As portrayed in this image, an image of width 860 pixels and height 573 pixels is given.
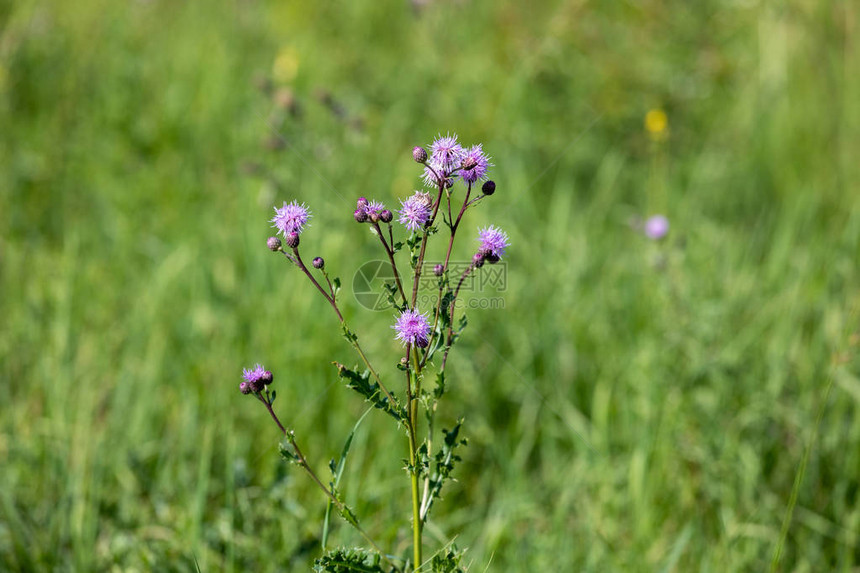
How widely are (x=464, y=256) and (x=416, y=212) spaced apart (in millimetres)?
1748

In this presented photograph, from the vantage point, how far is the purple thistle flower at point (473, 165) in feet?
3.80

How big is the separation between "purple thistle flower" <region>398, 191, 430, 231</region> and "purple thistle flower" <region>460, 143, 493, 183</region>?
0.09 metres

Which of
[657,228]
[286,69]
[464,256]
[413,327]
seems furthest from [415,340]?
[286,69]

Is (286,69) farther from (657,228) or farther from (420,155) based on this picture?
(420,155)

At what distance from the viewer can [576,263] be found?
285 centimetres

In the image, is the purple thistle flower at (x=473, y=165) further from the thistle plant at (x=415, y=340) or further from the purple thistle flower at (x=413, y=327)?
the purple thistle flower at (x=413, y=327)

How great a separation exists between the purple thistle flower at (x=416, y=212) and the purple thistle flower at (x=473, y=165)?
0.09 meters

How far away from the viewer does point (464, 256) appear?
2932 mm

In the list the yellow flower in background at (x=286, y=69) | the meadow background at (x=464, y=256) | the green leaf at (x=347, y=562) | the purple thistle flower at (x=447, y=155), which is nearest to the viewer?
the green leaf at (x=347, y=562)

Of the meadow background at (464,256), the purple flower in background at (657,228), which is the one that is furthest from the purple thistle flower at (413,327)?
the purple flower in background at (657,228)

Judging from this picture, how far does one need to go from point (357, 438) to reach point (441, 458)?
36.8 inches

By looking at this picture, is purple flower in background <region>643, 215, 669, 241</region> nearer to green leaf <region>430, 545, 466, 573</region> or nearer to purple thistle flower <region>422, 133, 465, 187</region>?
purple thistle flower <region>422, 133, 465, 187</region>

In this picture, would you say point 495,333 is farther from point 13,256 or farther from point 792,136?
point 792,136

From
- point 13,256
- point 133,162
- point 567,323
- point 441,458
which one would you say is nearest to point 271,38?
point 133,162
